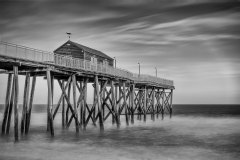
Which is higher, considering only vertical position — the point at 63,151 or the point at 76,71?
the point at 76,71

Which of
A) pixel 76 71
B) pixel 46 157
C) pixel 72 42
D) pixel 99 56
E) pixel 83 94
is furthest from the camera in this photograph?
pixel 99 56

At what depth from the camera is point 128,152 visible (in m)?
14.4

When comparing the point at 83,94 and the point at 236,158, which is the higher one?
the point at 83,94

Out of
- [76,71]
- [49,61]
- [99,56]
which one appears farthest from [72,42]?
[49,61]

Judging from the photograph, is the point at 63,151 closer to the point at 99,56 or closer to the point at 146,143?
the point at 146,143

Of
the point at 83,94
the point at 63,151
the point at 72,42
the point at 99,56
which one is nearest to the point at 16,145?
the point at 63,151

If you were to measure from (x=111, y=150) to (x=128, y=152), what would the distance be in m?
1.06

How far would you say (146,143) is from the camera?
17.4 meters

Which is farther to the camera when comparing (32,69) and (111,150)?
(32,69)

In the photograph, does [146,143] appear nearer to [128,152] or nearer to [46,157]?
[128,152]

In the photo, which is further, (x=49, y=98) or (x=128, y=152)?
(x=49, y=98)

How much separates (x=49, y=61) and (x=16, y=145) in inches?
217

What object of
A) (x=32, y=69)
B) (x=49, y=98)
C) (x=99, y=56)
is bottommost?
(x=49, y=98)

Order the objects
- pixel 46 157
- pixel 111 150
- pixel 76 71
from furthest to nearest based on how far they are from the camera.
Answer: pixel 76 71 < pixel 111 150 < pixel 46 157
